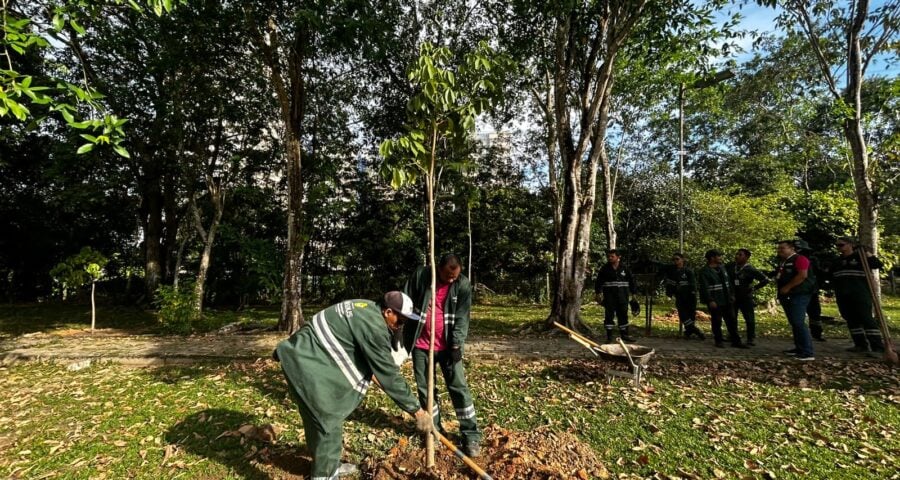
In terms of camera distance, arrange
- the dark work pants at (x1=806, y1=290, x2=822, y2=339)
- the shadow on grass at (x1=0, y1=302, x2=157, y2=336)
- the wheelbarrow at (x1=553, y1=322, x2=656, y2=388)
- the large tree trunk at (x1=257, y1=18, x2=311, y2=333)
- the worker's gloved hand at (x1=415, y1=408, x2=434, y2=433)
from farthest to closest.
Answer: the shadow on grass at (x1=0, y1=302, x2=157, y2=336)
the large tree trunk at (x1=257, y1=18, x2=311, y2=333)
the dark work pants at (x1=806, y1=290, x2=822, y2=339)
the wheelbarrow at (x1=553, y1=322, x2=656, y2=388)
the worker's gloved hand at (x1=415, y1=408, x2=434, y2=433)

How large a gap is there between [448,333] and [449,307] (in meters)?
0.26

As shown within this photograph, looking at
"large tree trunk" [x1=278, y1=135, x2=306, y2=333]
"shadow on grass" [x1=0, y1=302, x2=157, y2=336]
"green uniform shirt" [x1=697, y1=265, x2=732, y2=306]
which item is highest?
"large tree trunk" [x1=278, y1=135, x2=306, y2=333]

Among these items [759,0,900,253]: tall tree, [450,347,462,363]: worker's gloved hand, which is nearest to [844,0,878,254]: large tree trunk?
[759,0,900,253]: tall tree

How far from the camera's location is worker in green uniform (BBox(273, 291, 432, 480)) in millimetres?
2986

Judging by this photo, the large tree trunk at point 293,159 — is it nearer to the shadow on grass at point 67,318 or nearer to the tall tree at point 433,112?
the shadow on grass at point 67,318

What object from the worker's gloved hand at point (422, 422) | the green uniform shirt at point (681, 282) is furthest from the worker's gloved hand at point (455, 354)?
the green uniform shirt at point (681, 282)

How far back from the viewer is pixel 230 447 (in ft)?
13.3

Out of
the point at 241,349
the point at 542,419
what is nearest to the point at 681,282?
the point at 542,419

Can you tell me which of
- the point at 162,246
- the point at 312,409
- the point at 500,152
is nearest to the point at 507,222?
the point at 500,152

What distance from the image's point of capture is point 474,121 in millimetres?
3523

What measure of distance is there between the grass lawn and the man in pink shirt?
0.59m

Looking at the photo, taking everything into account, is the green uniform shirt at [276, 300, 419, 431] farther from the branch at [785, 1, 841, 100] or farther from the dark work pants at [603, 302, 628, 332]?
the branch at [785, 1, 841, 100]

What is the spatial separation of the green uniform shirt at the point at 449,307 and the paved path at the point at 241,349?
132 inches

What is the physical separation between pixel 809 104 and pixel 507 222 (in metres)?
10.7
